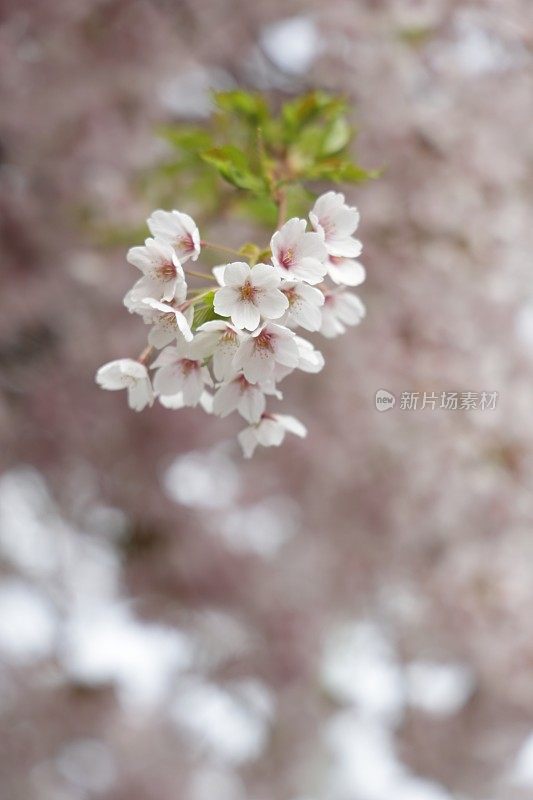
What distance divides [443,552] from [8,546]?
5.47 feet

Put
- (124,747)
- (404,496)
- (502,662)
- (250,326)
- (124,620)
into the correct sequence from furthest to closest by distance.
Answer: (124,747), (124,620), (502,662), (404,496), (250,326)

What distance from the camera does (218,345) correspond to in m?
0.67

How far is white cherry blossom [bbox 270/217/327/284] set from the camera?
653 millimetres

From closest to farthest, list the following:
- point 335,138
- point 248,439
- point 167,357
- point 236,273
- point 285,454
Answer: point 236,273 < point 167,357 < point 248,439 < point 335,138 < point 285,454

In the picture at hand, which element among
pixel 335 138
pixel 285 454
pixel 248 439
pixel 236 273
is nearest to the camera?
pixel 236 273

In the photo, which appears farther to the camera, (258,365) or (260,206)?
(260,206)

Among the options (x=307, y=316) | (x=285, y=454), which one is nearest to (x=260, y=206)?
(x=307, y=316)

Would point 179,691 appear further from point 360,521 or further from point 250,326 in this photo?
point 250,326

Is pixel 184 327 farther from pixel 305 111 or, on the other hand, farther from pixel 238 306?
pixel 305 111

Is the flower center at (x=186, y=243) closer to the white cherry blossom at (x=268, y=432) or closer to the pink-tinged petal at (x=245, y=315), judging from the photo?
the pink-tinged petal at (x=245, y=315)

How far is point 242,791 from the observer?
372 cm

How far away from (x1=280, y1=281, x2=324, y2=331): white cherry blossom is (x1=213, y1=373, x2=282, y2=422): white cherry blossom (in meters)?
0.09

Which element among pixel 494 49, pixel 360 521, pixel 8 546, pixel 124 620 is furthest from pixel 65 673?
pixel 494 49

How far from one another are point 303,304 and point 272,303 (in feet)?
0.15
